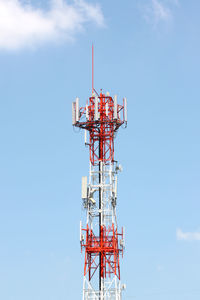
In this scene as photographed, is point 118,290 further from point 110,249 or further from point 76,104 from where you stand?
point 76,104

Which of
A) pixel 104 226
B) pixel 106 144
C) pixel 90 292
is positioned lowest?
pixel 90 292

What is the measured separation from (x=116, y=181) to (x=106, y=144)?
5.13m

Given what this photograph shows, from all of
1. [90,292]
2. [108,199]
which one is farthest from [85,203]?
[90,292]

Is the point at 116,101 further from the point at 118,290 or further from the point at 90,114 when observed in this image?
the point at 118,290

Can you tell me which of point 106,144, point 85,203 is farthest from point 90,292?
point 106,144

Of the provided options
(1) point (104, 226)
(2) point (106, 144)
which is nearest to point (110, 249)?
(1) point (104, 226)

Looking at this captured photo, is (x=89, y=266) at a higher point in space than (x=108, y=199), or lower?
lower

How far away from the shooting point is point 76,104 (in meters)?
130

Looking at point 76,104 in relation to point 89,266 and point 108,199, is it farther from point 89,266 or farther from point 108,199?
point 89,266

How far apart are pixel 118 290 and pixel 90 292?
3569mm

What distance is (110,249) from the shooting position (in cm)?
12538

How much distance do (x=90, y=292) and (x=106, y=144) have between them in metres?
19.6

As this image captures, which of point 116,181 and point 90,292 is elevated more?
point 116,181

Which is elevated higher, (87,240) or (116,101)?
(116,101)
